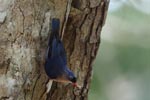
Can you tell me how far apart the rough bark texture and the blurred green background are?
1944mm

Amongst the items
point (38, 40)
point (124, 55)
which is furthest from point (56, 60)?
point (124, 55)

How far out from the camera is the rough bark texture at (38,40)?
1.64 meters

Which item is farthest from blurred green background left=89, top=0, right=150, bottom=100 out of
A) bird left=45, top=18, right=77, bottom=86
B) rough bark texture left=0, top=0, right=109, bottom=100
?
bird left=45, top=18, right=77, bottom=86

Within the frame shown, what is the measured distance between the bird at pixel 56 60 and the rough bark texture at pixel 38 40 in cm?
4

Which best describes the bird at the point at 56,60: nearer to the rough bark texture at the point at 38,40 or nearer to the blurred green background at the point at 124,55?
the rough bark texture at the point at 38,40

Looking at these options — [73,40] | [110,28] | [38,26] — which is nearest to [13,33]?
[38,26]

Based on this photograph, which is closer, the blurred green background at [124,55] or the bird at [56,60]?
the bird at [56,60]

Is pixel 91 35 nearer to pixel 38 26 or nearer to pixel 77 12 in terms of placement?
pixel 77 12

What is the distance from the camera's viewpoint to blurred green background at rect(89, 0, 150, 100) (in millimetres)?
3793

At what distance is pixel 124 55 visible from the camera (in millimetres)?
3848

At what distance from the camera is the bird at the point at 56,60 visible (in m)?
1.61

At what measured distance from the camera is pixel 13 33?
5.43 ft

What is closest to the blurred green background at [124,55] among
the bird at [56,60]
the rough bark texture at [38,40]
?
the rough bark texture at [38,40]

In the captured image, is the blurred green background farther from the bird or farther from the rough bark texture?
the bird
